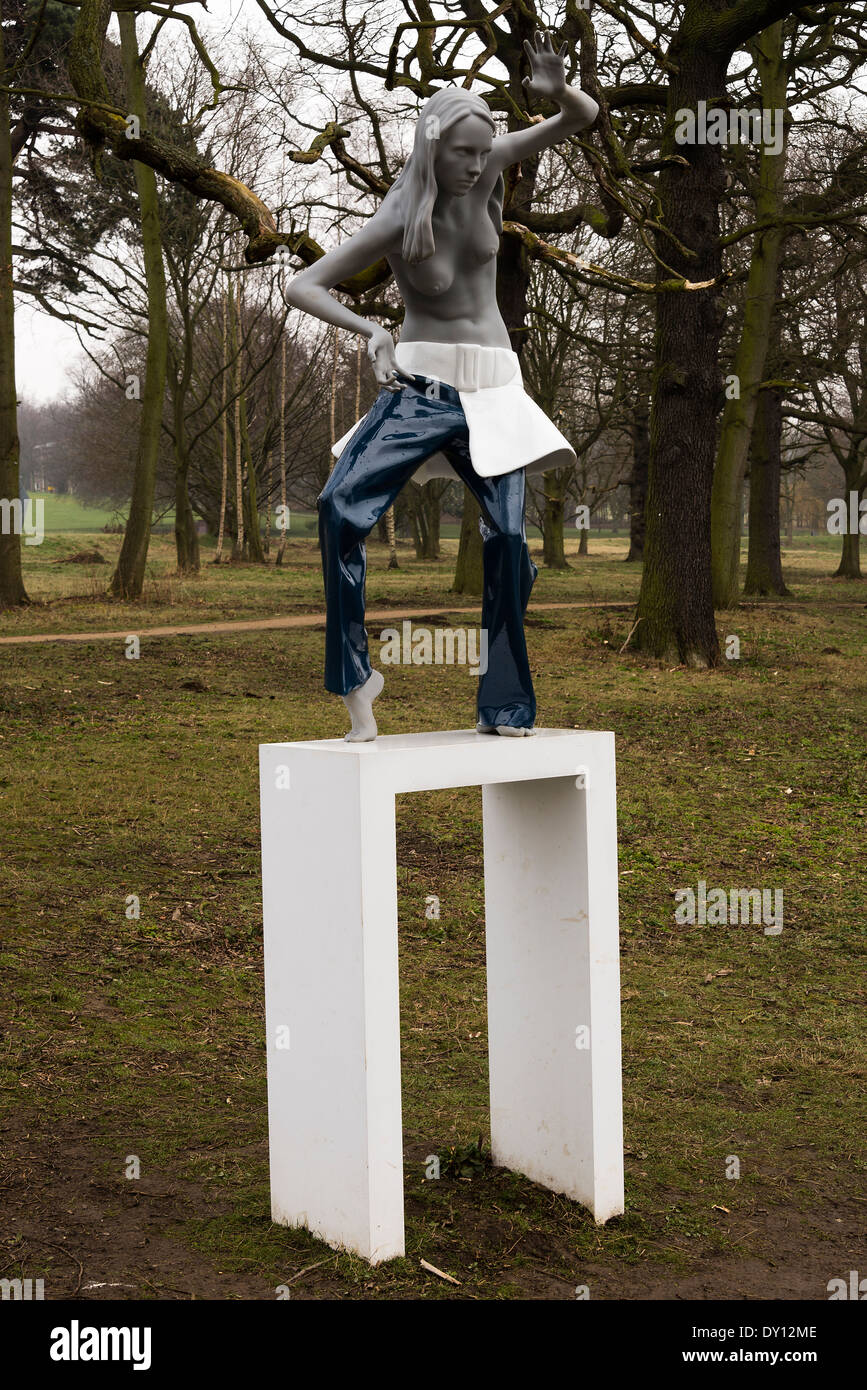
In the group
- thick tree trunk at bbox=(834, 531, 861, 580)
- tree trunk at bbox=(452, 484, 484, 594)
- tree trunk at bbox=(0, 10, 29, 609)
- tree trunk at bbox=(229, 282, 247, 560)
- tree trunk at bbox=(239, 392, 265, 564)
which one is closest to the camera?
tree trunk at bbox=(0, 10, 29, 609)

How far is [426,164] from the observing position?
3.79 m

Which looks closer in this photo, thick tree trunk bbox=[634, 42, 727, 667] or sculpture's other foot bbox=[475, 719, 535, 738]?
sculpture's other foot bbox=[475, 719, 535, 738]

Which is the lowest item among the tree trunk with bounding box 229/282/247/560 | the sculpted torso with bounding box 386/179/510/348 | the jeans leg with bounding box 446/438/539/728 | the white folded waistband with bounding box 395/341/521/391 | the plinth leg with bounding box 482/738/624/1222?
the plinth leg with bounding box 482/738/624/1222

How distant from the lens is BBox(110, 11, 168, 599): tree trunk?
→ 18.9 metres

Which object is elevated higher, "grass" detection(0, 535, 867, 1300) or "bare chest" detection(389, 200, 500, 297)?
"bare chest" detection(389, 200, 500, 297)

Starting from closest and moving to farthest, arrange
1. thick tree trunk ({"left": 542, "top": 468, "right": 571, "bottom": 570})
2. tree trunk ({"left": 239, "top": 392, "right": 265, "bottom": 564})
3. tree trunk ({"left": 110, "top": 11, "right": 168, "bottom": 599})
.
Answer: tree trunk ({"left": 110, "top": 11, "right": 168, "bottom": 599}) < thick tree trunk ({"left": 542, "top": 468, "right": 571, "bottom": 570}) < tree trunk ({"left": 239, "top": 392, "right": 265, "bottom": 564})

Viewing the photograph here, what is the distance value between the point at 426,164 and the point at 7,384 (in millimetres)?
14322

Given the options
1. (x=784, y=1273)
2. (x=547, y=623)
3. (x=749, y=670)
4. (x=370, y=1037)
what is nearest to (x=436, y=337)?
(x=370, y=1037)

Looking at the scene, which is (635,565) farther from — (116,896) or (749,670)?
(116,896)

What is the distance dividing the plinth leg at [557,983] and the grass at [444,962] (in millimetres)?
148

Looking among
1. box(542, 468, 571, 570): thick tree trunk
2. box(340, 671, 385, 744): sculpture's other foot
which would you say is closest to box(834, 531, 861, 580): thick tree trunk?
box(542, 468, 571, 570): thick tree trunk

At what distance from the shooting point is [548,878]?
4.07m

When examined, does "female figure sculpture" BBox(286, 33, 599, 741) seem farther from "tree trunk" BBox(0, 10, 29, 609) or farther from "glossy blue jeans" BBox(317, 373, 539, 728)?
"tree trunk" BBox(0, 10, 29, 609)

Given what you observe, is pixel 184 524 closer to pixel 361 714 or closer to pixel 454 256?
pixel 454 256
